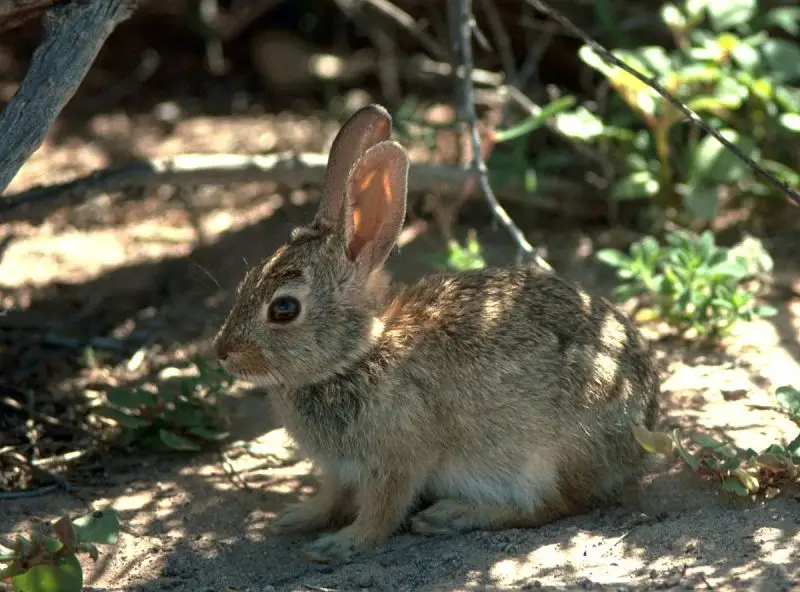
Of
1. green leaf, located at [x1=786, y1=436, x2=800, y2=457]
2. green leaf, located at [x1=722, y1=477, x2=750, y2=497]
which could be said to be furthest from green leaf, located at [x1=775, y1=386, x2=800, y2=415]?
green leaf, located at [x1=722, y1=477, x2=750, y2=497]

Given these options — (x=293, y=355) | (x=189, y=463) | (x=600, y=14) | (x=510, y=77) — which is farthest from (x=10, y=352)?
(x=600, y=14)

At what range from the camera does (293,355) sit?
4.29 meters

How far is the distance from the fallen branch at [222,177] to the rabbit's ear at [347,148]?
3.00 ft

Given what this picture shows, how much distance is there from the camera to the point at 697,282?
16.9ft

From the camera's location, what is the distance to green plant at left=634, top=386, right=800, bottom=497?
405 centimetres

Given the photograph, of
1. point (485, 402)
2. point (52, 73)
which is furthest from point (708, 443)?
point (52, 73)

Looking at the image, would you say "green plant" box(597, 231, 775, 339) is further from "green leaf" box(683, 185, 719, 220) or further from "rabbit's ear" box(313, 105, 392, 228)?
"rabbit's ear" box(313, 105, 392, 228)

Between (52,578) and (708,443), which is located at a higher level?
(52,578)

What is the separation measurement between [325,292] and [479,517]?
1007 millimetres

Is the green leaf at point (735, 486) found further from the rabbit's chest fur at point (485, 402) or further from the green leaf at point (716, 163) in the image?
the green leaf at point (716, 163)

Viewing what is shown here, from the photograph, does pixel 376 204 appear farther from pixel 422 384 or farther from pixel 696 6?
pixel 696 6

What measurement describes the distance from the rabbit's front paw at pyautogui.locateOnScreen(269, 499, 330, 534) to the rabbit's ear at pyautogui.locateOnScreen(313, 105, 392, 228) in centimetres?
110

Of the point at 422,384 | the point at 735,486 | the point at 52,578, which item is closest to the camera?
the point at 52,578

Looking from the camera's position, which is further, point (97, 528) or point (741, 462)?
point (741, 462)
